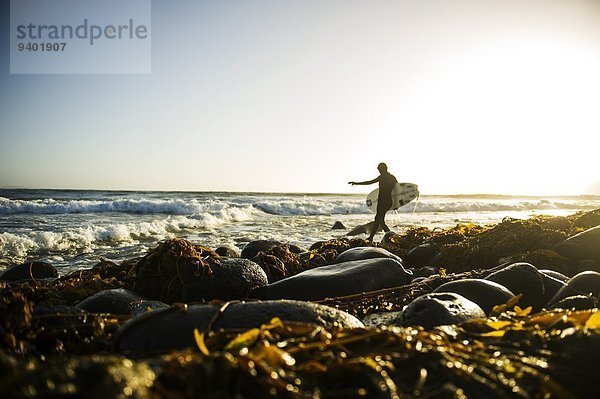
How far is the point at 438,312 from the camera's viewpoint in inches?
105

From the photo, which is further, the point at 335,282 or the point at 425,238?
the point at 425,238

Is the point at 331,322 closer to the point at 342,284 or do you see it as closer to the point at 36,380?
the point at 36,380

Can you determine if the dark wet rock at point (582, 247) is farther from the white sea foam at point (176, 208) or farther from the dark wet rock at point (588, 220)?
the white sea foam at point (176, 208)

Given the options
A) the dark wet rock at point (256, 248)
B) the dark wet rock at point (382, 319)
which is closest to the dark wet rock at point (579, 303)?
the dark wet rock at point (382, 319)

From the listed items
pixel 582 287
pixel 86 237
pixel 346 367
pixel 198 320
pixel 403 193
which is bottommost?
pixel 86 237

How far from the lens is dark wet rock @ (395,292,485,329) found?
261cm

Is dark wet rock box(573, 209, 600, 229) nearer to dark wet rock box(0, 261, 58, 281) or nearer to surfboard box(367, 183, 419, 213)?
surfboard box(367, 183, 419, 213)

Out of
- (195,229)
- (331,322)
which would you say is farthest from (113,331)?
(195,229)

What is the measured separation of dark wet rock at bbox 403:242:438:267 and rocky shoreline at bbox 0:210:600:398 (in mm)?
2677

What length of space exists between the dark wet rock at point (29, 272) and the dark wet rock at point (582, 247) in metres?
8.21

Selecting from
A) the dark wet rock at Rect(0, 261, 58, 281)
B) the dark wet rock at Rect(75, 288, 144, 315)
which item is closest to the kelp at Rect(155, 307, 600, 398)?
the dark wet rock at Rect(75, 288, 144, 315)

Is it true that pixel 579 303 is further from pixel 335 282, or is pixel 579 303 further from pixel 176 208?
pixel 176 208

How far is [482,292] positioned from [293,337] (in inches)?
93.2

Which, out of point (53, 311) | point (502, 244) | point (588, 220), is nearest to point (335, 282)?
point (53, 311)
